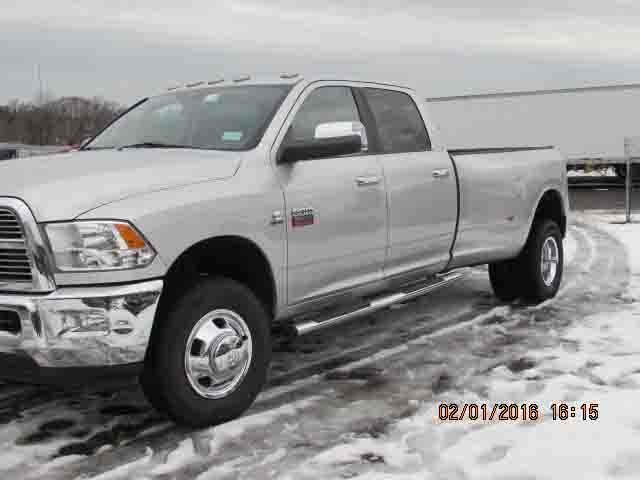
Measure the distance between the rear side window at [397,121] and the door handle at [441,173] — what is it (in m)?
0.20

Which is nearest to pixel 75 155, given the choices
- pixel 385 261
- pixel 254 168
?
pixel 254 168

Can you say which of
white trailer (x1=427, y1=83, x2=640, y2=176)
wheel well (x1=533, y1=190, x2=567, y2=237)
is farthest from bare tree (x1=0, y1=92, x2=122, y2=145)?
wheel well (x1=533, y1=190, x2=567, y2=237)

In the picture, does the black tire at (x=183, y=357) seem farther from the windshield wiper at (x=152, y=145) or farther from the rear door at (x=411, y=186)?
the rear door at (x=411, y=186)

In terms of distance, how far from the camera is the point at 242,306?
170 inches

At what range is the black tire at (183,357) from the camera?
13.0ft

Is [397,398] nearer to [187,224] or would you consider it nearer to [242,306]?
[242,306]

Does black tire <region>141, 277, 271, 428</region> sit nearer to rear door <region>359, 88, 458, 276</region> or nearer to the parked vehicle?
rear door <region>359, 88, 458, 276</region>

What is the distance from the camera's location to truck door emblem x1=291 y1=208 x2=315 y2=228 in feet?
15.1

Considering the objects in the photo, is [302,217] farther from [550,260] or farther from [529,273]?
[550,260]

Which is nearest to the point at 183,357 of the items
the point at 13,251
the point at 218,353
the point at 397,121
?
the point at 218,353

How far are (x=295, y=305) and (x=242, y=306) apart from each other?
0.55 metres

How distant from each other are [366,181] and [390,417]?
1507 millimetres

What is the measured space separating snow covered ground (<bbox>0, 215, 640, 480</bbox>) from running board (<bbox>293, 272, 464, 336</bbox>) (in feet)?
1.35

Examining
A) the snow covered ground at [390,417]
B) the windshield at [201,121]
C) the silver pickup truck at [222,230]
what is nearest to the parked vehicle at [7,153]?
the windshield at [201,121]
